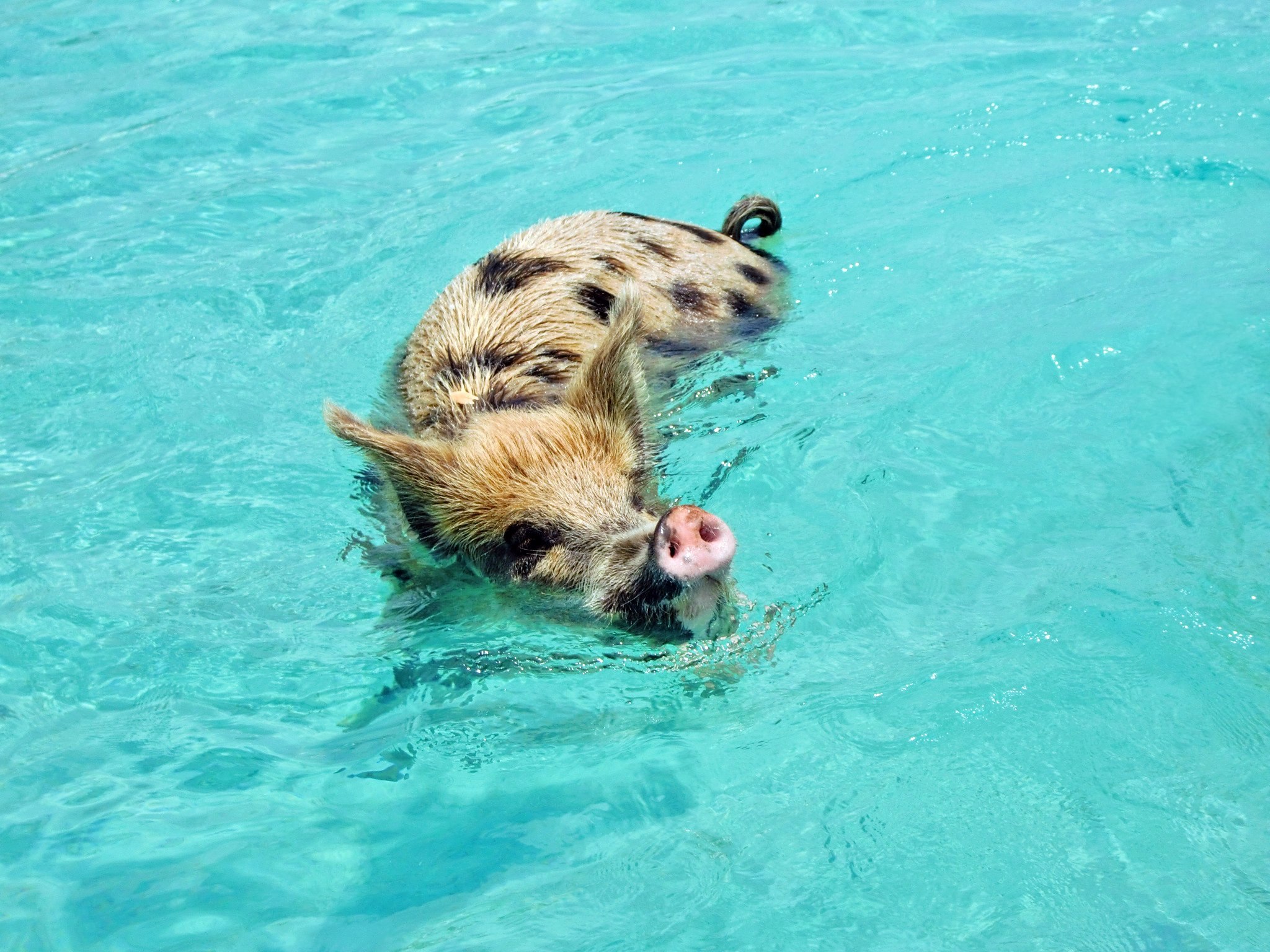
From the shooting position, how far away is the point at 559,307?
6016 mm

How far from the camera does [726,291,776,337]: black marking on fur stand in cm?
660

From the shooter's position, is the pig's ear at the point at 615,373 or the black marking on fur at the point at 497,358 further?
the black marking on fur at the point at 497,358

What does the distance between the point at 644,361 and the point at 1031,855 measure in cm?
284

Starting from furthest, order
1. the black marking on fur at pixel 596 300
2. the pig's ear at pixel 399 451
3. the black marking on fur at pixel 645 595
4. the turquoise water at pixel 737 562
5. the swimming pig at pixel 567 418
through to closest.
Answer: the black marking on fur at pixel 596 300 < the pig's ear at pixel 399 451 < the swimming pig at pixel 567 418 < the black marking on fur at pixel 645 595 < the turquoise water at pixel 737 562

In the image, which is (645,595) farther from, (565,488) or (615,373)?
(615,373)

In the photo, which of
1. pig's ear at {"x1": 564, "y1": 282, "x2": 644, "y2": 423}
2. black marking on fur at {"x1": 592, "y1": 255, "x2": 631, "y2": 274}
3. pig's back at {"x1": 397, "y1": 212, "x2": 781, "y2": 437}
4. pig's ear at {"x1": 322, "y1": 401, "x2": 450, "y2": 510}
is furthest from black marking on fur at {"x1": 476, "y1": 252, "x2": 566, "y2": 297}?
pig's ear at {"x1": 322, "y1": 401, "x2": 450, "y2": 510}

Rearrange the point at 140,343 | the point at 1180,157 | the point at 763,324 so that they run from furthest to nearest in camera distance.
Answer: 1. the point at 1180,157
2. the point at 140,343
3. the point at 763,324

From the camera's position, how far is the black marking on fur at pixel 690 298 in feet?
20.8

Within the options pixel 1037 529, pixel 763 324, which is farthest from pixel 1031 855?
pixel 763 324

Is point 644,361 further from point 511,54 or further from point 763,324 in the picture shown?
point 511,54

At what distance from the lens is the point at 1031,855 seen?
4.02 m

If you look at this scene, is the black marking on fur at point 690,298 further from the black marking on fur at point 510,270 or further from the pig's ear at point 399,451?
the pig's ear at point 399,451

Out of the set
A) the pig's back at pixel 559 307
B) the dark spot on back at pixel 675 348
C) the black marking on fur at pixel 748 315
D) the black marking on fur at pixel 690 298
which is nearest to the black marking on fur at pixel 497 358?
the pig's back at pixel 559 307

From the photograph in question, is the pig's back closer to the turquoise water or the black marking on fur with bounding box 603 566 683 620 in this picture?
the turquoise water
